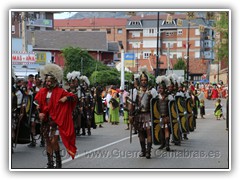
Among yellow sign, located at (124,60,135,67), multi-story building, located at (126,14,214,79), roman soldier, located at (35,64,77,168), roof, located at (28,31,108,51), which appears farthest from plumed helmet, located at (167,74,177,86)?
yellow sign, located at (124,60,135,67)

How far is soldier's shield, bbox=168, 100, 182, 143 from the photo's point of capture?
57.0ft

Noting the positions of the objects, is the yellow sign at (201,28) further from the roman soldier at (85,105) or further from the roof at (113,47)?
the roman soldier at (85,105)

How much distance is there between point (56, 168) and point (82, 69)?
1277 centimetres

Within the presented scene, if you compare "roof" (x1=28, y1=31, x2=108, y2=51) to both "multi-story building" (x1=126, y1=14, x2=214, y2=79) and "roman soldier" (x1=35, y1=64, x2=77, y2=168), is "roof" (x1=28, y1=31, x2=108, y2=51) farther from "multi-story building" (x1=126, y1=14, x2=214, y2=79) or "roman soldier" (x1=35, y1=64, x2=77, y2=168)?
"roman soldier" (x1=35, y1=64, x2=77, y2=168)

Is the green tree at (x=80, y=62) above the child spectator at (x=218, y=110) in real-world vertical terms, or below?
above

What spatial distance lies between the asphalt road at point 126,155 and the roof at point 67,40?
115 inches

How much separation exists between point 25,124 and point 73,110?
121cm

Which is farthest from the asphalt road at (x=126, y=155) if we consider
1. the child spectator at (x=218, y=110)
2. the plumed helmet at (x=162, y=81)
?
the child spectator at (x=218, y=110)

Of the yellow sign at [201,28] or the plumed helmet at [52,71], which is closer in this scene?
the plumed helmet at [52,71]

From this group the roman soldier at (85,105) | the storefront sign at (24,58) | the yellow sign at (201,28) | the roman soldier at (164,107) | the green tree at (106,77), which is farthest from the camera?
the green tree at (106,77)

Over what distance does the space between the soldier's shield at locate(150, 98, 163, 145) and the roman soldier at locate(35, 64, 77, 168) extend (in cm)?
322

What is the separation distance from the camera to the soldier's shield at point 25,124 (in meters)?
17.0
